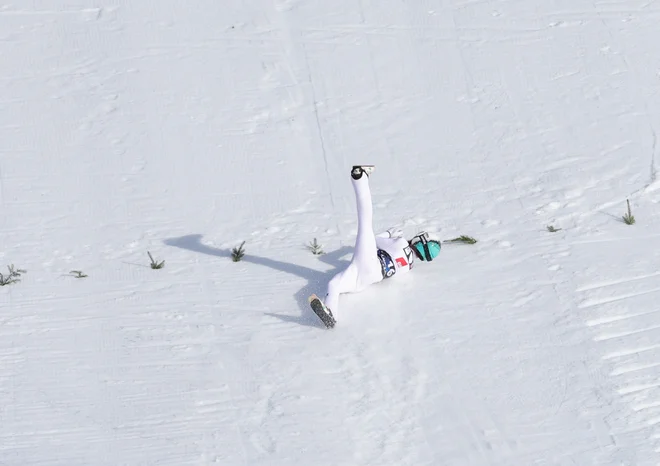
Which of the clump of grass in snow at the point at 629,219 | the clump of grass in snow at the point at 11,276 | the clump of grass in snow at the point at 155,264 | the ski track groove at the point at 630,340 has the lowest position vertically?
the ski track groove at the point at 630,340

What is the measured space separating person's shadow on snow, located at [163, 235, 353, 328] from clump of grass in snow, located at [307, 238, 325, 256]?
38 mm

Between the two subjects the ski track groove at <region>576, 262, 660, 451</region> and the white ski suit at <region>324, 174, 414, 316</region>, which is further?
the white ski suit at <region>324, 174, 414, 316</region>

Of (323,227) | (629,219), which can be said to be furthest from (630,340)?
(323,227)

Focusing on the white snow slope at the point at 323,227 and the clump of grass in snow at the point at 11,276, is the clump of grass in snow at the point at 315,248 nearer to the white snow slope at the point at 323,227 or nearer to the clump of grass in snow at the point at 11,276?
the white snow slope at the point at 323,227

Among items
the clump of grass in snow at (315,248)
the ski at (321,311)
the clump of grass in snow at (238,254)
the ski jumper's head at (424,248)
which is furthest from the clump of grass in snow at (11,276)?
the ski jumper's head at (424,248)

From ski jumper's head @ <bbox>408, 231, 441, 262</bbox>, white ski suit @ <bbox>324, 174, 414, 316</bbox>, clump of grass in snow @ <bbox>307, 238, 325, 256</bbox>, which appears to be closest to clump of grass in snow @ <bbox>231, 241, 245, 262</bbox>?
clump of grass in snow @ <bbox>307, 238, 325, 256</bbox>

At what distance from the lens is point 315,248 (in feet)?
36.4

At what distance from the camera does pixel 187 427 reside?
31.7 ft

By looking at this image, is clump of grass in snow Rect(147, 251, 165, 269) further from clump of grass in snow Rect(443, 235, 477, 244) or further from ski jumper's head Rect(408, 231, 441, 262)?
clump of grass in snow Rect(443, 235, 477, 244)

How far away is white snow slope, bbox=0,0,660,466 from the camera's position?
381 inches

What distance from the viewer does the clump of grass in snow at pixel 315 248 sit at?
36.4ft

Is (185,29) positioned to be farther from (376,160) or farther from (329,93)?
(376,160)

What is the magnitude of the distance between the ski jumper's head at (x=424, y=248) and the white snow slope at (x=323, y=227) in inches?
6.3

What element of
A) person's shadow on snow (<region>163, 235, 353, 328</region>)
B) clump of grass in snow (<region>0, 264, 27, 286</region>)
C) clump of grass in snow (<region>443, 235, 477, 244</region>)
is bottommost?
clump of grass in snow (<region>443, 235, 477, 244</region>)
